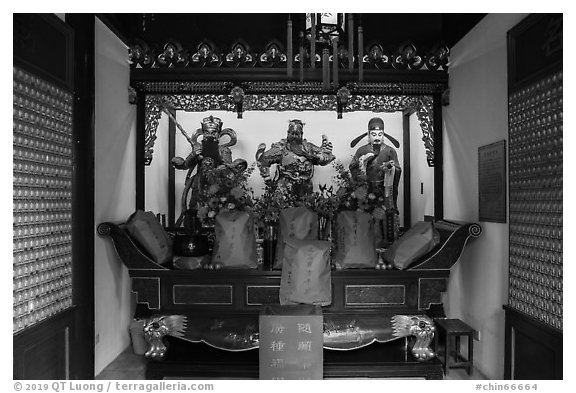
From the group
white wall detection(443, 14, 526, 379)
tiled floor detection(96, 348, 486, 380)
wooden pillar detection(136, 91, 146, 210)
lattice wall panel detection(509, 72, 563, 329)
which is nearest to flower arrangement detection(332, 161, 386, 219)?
white wall detection(443, 14, 526, 379)

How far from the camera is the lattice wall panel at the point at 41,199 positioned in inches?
84.5

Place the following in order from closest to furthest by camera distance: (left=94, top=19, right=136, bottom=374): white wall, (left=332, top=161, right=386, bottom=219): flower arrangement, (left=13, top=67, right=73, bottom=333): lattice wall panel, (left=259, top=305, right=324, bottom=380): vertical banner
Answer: (left=259, top=305, right=324, bottom=380): vertical banner, (left=13, top=67, right=73, bottom=333): lattice wall panel, (left=94, top=19, right=136, bottom=374): white wall, (left=332, top=161, right=386, bottom=219): flower arrangement

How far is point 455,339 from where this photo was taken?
128 inches

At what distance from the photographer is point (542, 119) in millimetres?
2354

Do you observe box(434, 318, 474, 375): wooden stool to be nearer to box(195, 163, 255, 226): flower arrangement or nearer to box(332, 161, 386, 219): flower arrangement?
box(332, 161, 386, 219): flower arrangement

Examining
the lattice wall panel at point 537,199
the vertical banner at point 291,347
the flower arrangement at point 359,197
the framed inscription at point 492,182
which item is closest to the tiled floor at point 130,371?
the lattice wall panel at point 537,199

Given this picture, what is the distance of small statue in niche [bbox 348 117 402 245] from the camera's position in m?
3.96

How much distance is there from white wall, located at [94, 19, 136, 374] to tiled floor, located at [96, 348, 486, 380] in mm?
55

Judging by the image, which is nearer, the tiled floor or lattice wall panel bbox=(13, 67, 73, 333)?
lattice wall panel bbox=(13, 67, 73, 333)

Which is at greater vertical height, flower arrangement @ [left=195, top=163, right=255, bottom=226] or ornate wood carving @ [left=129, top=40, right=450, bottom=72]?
ornate wood carving @ [left=129, top=40, right=450, bottom=72]

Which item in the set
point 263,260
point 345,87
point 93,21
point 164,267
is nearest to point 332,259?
point 263,260

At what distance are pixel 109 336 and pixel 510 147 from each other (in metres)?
3.07

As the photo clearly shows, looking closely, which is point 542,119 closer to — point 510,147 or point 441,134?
point 510,147

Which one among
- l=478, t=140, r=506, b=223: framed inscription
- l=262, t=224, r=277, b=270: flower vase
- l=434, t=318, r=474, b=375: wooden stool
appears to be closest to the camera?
l=478, t=140, r=506, b=223: framed inscription
